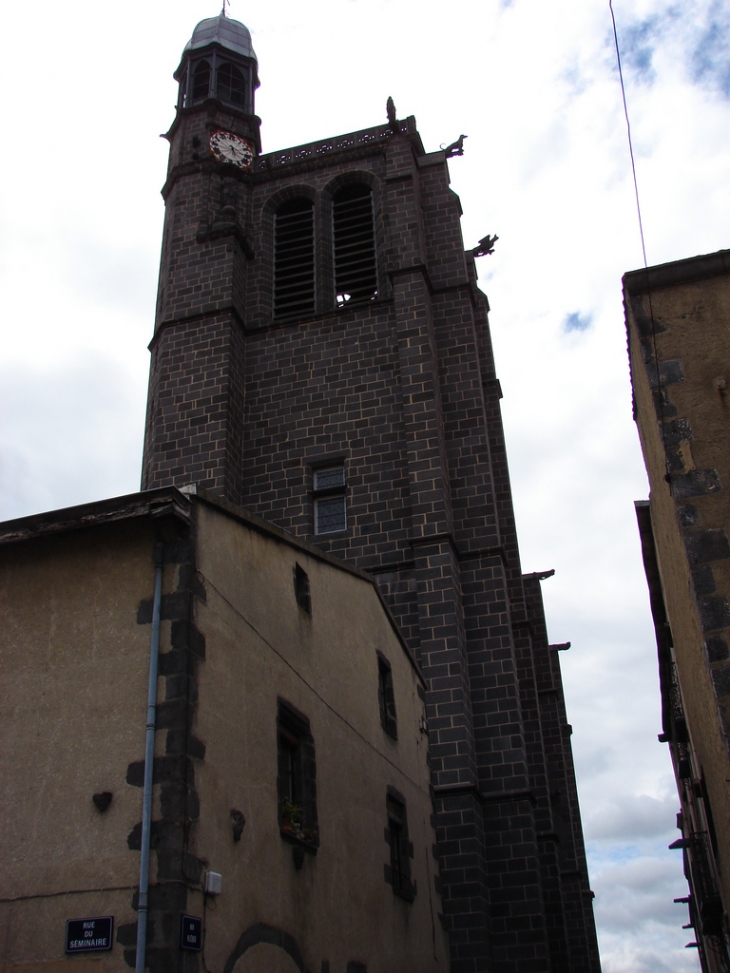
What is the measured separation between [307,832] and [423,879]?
483 centimetres

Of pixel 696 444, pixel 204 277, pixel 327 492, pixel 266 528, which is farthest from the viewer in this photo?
pixel 204 277

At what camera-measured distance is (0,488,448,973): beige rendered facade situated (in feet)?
23.5

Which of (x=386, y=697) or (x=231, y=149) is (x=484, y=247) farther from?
(x=386, y=697)

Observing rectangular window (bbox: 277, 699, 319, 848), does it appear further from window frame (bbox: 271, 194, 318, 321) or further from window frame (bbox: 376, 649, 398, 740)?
window frame (bbox: 271, 194, 318, 321)

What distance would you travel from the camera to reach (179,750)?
747 cm

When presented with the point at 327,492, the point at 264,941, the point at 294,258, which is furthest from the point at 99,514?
the point at 294,258

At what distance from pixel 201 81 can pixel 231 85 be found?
0.84 meters

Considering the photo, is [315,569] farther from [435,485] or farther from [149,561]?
[435,485]

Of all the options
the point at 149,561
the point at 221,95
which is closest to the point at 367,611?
the point at 149,561

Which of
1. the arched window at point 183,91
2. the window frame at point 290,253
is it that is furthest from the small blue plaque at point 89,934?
the arched window at point 183,91

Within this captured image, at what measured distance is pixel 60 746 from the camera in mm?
7805

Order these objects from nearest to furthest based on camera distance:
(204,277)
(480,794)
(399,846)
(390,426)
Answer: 1. (399,846)
2. (480,794)
3. (390,426)
4. (204,277)

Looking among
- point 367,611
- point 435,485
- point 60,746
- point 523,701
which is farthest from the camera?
point 523,701

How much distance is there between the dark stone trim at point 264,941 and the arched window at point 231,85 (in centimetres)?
2419
